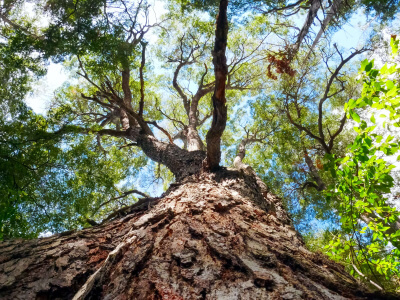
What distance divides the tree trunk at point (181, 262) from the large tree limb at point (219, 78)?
1.21 m

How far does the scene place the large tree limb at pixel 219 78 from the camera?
3004 millimetres

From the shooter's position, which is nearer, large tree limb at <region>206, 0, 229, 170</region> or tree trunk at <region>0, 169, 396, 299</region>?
tree trunk at <region>0, 169, 396, 299</region>

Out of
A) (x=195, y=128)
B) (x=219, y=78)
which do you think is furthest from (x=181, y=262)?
(x=195, y=128)

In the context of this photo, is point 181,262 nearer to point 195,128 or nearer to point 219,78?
point 219,78

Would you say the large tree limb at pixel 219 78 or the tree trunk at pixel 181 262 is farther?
the large tree limb at pixel 219 78

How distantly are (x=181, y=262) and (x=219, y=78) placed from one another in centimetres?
228

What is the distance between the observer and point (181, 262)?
62.2 inches

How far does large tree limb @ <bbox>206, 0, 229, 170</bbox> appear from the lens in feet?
9.86

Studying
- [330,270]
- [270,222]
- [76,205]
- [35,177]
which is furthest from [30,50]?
[330,270]

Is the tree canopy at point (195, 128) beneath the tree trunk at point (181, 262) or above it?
above

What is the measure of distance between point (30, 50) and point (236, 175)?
17.4 feet

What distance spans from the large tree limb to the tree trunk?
121 cm

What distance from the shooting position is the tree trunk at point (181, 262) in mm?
1337

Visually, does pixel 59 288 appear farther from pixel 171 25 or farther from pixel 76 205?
pixel 171 25
